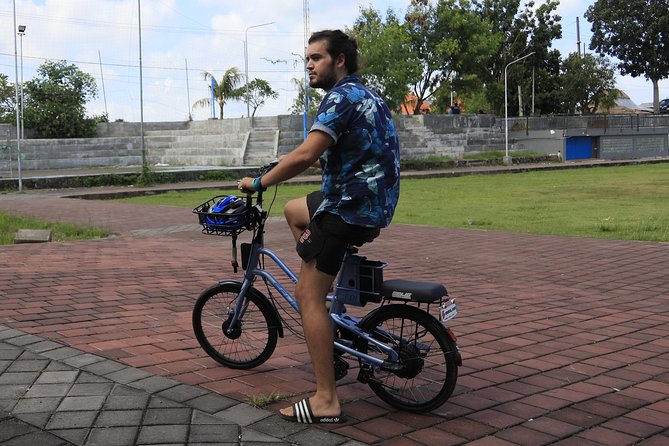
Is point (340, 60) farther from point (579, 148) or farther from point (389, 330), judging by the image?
point (579, 148)

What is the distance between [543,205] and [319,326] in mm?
14785

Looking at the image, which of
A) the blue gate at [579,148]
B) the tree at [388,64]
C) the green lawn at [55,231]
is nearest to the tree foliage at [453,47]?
the tree at [388,64]

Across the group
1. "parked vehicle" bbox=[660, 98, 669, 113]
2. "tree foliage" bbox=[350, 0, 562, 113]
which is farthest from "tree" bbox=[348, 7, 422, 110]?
"parked vehicle" bbox=[660, 98, 669, 113]

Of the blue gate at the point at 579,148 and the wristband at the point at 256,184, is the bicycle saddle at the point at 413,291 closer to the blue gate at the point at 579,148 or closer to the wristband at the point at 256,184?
the wristband at the point at 256,184

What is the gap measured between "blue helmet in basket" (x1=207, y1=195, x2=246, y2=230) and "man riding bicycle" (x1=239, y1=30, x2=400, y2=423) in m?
0.28

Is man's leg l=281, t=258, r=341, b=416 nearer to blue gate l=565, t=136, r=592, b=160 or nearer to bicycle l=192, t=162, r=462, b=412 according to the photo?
bicycle l=192, t=162, r=462, b=412

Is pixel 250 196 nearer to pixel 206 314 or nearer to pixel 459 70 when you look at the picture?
pixel 206 314

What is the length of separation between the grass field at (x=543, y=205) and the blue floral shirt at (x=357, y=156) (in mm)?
8319

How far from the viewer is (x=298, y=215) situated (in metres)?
4.01

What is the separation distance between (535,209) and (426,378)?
43.9 feet

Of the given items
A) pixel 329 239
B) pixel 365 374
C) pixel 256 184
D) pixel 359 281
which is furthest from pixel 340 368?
pixel 256 184

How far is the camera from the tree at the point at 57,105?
41.2 meters

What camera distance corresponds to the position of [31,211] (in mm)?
17750

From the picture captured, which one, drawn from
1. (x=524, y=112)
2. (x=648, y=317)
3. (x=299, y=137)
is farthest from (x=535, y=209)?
(x=524, y=112)
